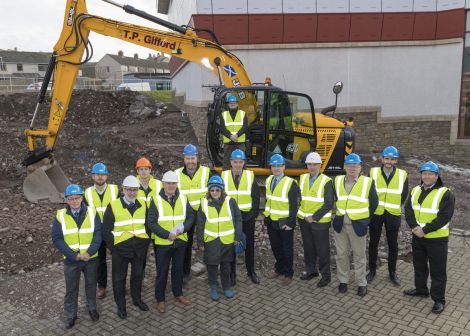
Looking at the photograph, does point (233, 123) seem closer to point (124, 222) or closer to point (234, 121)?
point (234, 121)

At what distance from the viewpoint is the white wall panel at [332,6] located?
14961 millimetres

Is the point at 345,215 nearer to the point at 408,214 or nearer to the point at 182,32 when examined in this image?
the point at 408,214

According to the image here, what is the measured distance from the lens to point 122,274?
540cm

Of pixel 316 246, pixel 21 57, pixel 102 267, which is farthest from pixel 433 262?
pixel 21 57

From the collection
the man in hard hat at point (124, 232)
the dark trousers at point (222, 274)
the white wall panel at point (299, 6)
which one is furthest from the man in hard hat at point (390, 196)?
the white wall panel at point (299, 6)

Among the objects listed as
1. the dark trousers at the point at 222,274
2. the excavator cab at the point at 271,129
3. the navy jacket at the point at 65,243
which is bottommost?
the dark trousers at the point at 222,274

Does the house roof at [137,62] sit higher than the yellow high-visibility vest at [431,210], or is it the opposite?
the house roof at [137,62]

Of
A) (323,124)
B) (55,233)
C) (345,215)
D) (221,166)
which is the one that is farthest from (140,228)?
(323,124)

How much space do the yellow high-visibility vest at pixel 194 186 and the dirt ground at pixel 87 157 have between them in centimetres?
170

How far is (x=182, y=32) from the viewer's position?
9.09 meters

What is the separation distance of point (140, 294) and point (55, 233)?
4.77ft

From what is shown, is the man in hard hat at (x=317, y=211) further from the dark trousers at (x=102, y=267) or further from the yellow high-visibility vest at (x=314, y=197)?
the dark trousers at (x=102, y=267)

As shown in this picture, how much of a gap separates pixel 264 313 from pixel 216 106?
4044 mm

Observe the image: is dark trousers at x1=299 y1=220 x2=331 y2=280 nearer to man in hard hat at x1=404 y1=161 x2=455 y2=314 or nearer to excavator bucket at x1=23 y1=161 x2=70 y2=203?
man in hard hat at x1=404 y1=161 x2=455 y2=314
